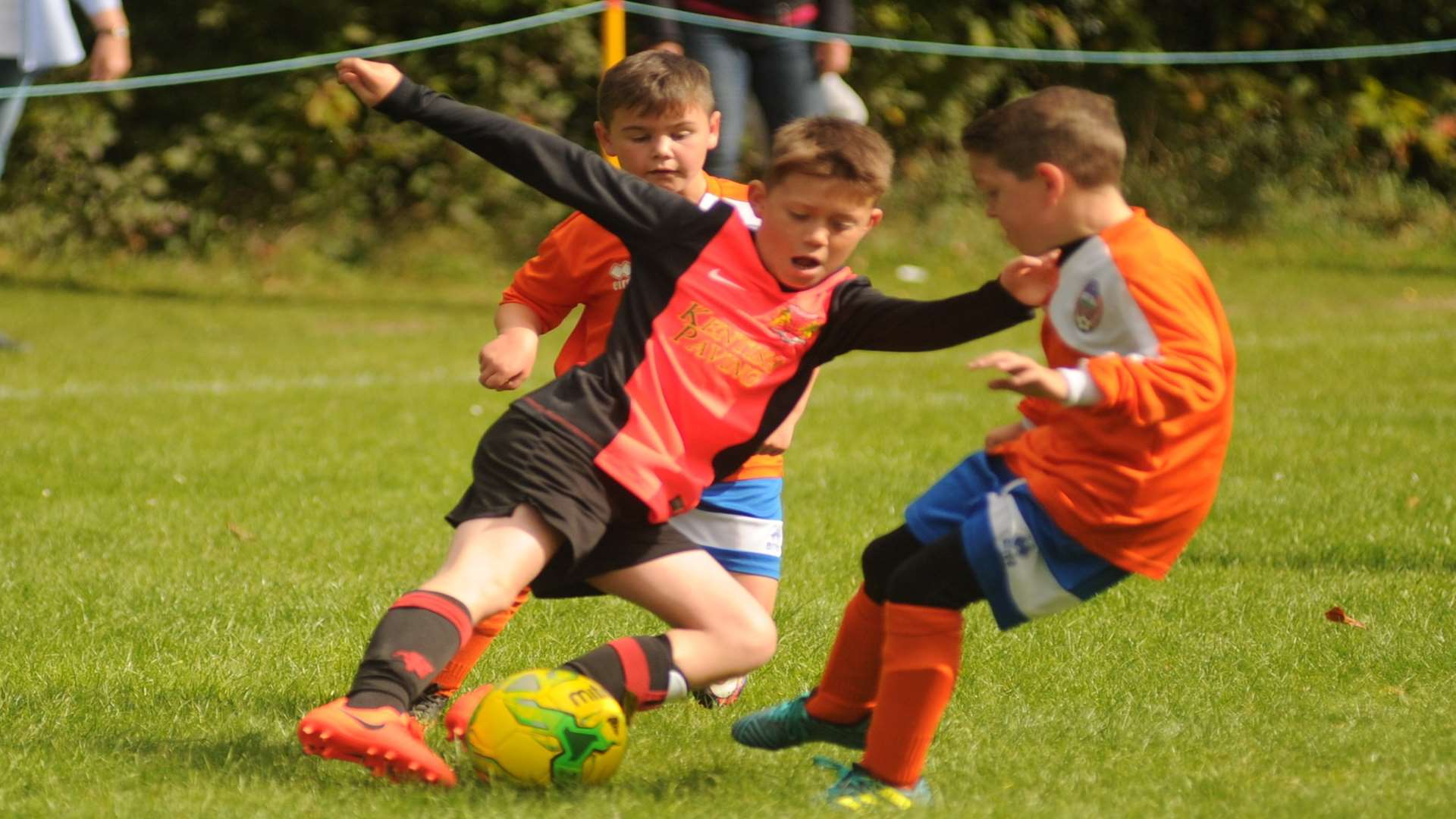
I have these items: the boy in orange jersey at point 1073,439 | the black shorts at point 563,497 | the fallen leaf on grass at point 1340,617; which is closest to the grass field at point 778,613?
the fallen leaf on grass at point 1340,617

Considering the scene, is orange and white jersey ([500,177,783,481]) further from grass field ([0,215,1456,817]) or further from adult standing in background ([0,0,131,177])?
adult standing in background ([0,0,131,177])

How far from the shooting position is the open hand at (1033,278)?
2977 mm

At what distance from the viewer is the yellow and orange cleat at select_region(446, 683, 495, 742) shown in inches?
128

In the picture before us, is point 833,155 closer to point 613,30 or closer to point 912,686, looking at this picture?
point 912,686

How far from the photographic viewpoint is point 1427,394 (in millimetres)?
7863

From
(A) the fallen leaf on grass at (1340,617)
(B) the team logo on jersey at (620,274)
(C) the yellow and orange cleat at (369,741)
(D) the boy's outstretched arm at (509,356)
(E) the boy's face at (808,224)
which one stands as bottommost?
(A) the fallen leaf on grass at (1340,617)

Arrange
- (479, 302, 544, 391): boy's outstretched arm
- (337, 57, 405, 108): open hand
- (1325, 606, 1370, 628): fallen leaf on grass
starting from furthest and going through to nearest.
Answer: (1325, 606, 1370, 628): fallen leaf on grass < (479, 302, 544, 391): boy's outstretched arm < (337, 57, 405, 108): open hand

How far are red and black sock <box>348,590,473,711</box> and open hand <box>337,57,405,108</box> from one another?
89 centimetres

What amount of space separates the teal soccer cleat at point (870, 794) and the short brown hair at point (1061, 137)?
1052 millimetres

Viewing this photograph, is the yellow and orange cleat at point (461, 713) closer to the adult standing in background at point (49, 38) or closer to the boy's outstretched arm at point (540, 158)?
the boy's outstretched arm at point (540, 158)

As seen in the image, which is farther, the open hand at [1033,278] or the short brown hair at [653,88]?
the short brown hair at [653,88]

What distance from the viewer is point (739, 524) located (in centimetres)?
375

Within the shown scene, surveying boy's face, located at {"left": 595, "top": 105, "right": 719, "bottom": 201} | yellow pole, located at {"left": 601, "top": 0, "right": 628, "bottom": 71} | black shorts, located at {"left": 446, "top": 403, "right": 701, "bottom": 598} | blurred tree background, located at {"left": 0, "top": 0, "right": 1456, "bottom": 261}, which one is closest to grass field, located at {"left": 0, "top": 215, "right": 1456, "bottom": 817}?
black shorts, located at {"left": 446, "top": 403, "right": 701, "bottom": 598}

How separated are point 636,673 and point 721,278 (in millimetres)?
726
